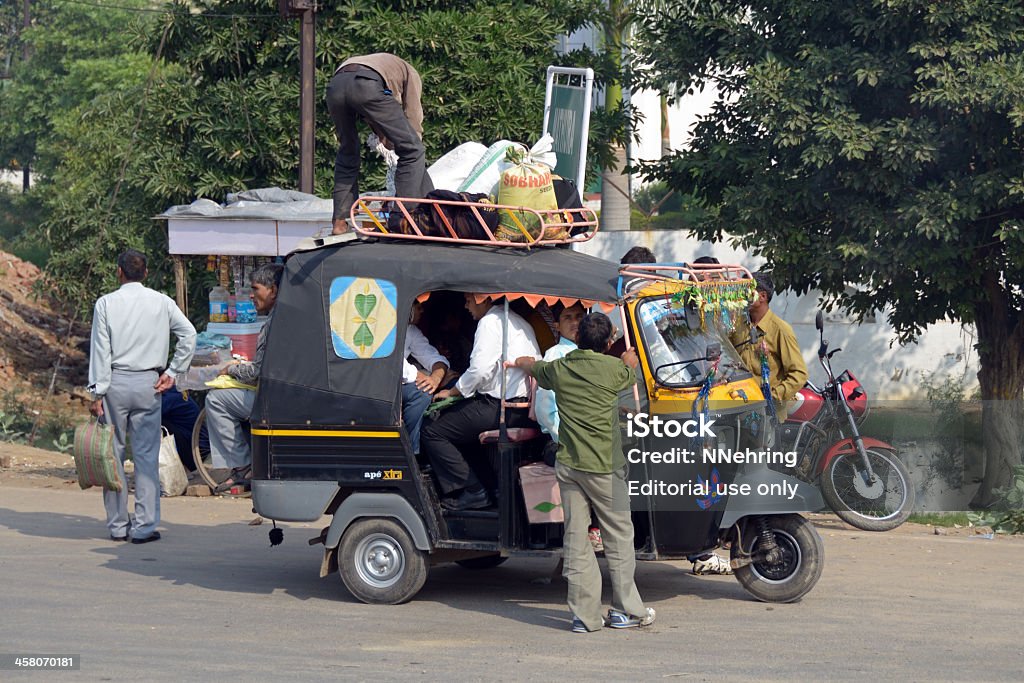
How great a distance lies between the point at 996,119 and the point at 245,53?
9.12 meters

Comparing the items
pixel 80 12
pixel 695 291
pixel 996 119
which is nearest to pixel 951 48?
pixel 996 119

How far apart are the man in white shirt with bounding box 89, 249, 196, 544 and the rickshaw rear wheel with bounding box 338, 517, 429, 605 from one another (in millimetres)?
2550

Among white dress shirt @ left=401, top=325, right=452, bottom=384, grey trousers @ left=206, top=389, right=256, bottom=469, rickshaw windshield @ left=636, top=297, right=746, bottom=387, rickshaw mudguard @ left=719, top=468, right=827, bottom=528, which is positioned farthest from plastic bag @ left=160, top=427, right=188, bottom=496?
rickshaw mudguard @ left=719, top=468, right=827, bottom=528

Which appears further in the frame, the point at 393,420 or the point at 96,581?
the point at 96,581

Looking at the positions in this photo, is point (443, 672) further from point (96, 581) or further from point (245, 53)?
point (245, 53)

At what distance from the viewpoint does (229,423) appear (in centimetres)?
862

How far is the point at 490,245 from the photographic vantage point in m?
8.18

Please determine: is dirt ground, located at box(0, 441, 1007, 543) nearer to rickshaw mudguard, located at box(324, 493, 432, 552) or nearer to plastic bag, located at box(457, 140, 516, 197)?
plastic bag, located at box(457, 140, 516, 197)

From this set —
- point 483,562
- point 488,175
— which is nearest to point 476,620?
point 483,562

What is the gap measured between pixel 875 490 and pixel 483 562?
12.4 ft

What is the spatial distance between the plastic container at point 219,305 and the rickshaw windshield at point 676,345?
6.41 meters

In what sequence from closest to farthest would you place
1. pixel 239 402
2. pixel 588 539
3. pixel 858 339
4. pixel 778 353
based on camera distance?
pixel 588 539 → pixel 239 402 → pixel 778 353 → pixel 858 339

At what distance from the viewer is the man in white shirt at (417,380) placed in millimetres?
8070

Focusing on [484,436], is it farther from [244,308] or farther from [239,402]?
[244,308]
